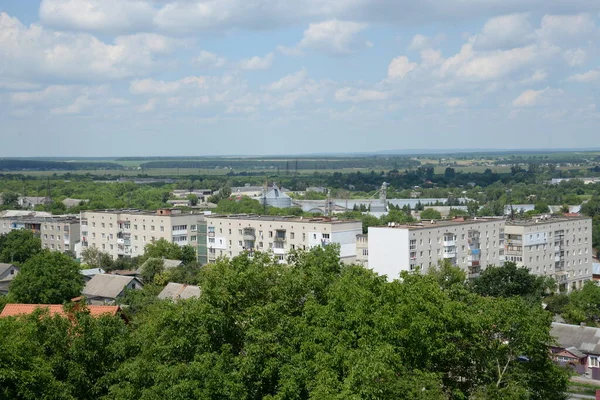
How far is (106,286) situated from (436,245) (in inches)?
742

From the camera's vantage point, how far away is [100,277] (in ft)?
140

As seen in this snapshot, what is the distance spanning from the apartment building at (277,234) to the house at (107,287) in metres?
9.30

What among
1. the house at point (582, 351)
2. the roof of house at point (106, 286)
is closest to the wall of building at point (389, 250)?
the house at point (582, 351)

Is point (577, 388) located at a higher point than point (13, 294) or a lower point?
lower

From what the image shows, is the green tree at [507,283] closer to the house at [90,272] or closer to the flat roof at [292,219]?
the flat roof at [292,219]

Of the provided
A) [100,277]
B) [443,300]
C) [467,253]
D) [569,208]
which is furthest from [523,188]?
[443,300]

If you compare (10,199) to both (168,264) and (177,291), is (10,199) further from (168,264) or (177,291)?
(177,291)

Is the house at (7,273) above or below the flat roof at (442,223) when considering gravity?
below

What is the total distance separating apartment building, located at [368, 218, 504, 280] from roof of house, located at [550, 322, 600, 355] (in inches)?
420

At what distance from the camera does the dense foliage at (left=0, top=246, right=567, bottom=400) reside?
17.1 meters

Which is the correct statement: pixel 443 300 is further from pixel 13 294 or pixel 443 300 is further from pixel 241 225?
pixel 241 225

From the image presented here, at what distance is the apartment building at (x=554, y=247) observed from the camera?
49844 mm

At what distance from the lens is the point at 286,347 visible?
18.7m

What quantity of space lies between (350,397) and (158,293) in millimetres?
25188
